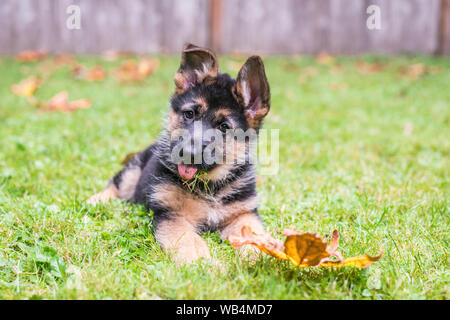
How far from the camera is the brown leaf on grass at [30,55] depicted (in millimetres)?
10625

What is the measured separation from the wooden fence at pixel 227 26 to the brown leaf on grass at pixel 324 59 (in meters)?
0.27

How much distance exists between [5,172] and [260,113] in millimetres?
2414

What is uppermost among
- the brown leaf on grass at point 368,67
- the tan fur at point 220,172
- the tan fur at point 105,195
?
the brown leaf on grass at point 368,67

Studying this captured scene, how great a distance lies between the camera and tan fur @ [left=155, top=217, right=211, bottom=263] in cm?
265

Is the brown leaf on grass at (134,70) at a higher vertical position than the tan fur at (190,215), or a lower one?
higher

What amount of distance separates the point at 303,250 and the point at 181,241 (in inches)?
34.5

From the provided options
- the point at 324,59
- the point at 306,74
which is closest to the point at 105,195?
the point at 306,74

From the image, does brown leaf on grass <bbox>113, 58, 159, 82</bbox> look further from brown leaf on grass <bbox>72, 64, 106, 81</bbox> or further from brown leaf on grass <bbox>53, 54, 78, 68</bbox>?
brown leaf on grass <bbox>53, 54, 78, 68</bbox>

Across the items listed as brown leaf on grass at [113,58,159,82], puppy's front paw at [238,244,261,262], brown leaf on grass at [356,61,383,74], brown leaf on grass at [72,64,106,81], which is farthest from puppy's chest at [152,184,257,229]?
brown leaf on grass at [356,61,383,74]

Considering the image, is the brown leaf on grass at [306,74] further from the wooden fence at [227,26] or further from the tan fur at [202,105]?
the tan fur at [202,105]

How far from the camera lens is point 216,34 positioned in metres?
11.2

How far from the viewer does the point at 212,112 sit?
312 centimetres

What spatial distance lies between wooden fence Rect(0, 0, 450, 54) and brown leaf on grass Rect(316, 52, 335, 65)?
0.90 feet

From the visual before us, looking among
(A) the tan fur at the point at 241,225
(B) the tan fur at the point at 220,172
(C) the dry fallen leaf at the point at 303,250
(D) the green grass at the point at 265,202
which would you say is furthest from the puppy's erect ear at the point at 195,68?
(C) the dry fallen leaf at the point at 303,250
